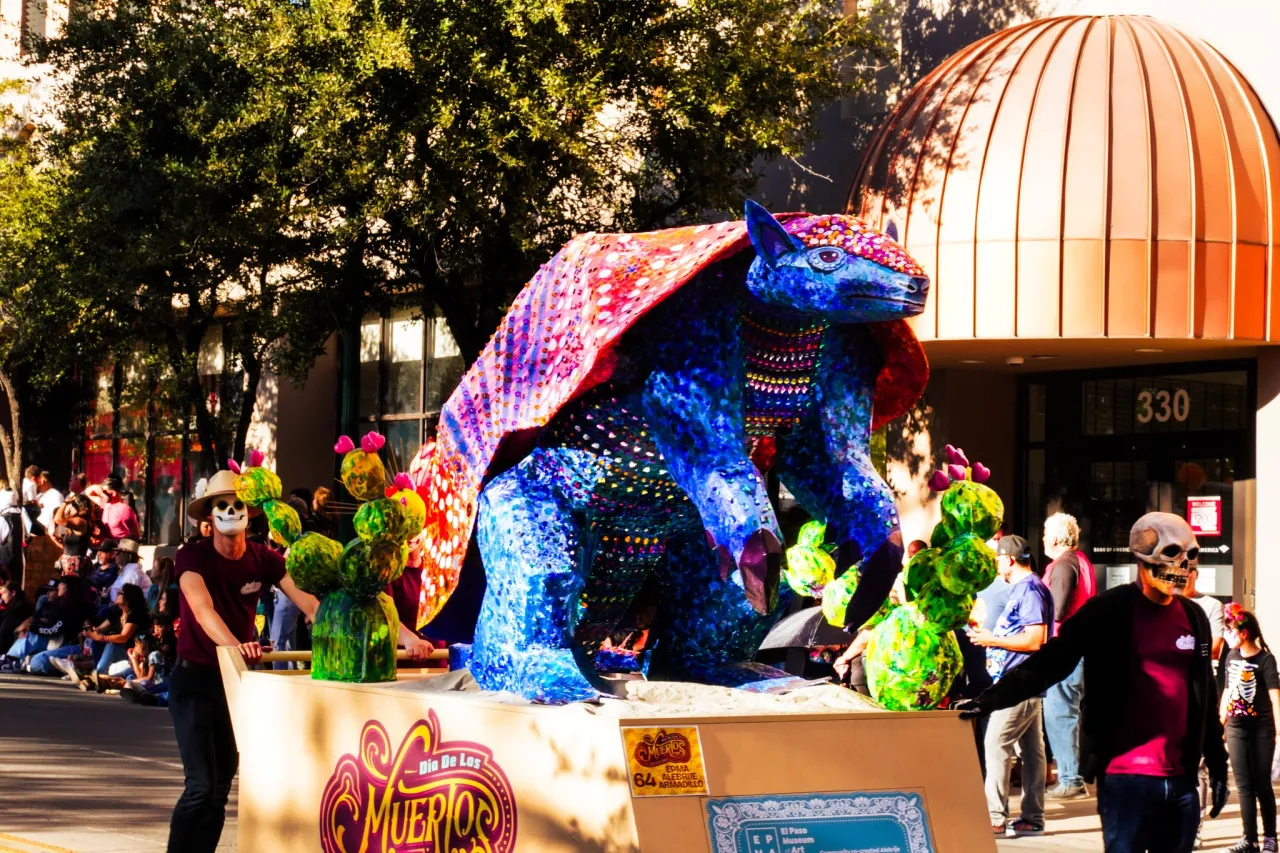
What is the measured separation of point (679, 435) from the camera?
4156 millimetres

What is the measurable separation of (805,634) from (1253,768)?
2.41m

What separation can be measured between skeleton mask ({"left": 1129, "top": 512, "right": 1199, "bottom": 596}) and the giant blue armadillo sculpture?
3.32ft

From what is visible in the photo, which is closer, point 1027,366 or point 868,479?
point 868,479

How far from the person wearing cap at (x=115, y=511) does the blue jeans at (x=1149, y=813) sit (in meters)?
15.8

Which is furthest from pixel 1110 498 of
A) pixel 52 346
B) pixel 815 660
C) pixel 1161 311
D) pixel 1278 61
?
pixel 52 346

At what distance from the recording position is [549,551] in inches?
173

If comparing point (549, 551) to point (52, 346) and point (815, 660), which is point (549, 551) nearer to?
point (815, 660)

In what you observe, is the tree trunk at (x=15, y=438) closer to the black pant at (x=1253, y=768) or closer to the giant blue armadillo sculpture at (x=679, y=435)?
the black pant at (x=1253, y=768)

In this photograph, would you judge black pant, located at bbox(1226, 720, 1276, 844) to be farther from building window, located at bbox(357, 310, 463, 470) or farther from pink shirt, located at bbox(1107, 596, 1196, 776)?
building window, located at bbox(357, 310, 463, 470)

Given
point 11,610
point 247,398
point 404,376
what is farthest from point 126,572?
point 404,376

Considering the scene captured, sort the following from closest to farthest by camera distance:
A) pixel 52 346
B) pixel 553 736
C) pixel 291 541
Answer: pixel 553 736, pixel 291 541, pixel 52 346

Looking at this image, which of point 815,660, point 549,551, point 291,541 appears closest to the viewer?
point 549,551

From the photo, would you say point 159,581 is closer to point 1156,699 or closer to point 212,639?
point 212,639

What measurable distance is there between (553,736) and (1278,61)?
440 inches
